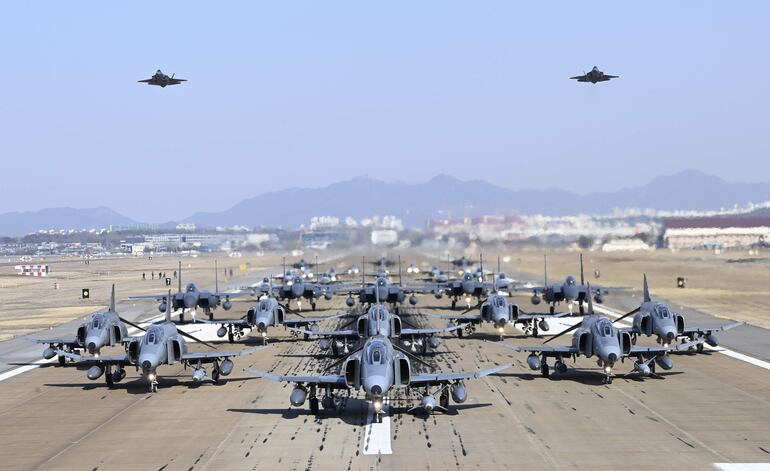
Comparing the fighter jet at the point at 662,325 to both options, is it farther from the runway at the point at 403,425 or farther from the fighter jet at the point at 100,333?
the fighter jet at the point at 100,333

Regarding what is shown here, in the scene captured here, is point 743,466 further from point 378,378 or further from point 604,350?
point 604,350

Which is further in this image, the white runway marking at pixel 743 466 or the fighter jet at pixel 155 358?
the fighter jet at pixel 155 358

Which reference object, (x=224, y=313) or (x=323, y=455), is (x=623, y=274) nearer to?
(x=224, y=313)

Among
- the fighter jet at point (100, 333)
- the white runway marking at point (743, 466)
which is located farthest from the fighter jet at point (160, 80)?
the white runway marking at point (743, 466)

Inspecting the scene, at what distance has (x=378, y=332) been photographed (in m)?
36.5

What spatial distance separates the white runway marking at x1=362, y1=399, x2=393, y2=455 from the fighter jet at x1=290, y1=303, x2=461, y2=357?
6432 millimetres

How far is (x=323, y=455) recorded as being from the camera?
25.5 m

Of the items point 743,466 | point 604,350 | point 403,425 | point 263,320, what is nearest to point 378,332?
point 403,425

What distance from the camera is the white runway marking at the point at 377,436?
25.9m

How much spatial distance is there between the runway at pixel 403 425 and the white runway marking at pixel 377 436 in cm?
7

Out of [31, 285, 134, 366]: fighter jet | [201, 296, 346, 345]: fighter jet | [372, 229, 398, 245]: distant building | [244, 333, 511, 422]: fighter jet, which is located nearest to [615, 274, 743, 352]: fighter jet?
[244, 333, 511, 422]: fighter jet

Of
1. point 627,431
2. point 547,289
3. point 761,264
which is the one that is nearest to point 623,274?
point 761,264

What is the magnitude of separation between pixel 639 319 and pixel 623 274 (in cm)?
8443

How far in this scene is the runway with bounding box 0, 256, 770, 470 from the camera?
25.0 metres
